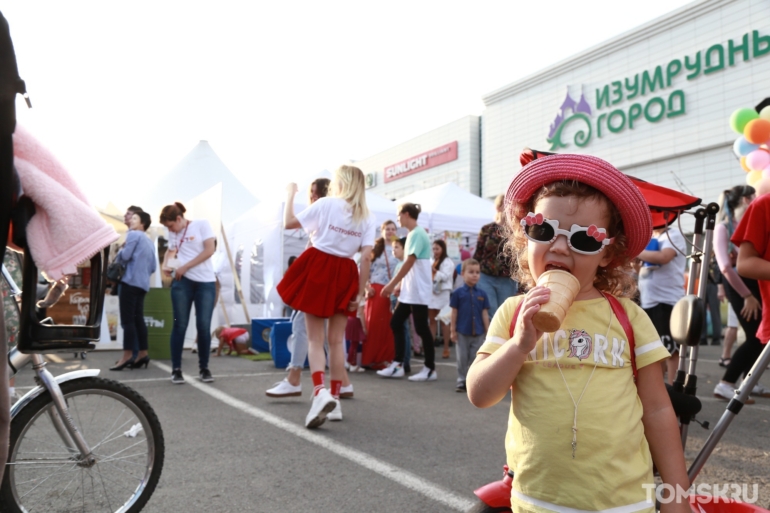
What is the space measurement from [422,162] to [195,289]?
31.4m

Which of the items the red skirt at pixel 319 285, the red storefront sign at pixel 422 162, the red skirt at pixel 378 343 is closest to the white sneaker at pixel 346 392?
the red skirt at pixel 319 285

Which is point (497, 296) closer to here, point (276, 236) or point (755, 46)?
point (276, 236)

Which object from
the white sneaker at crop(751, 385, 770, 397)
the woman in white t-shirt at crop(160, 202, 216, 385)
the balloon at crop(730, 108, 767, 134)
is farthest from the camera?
the woman in white t-shirt at crop(160, 202, 216, 385)

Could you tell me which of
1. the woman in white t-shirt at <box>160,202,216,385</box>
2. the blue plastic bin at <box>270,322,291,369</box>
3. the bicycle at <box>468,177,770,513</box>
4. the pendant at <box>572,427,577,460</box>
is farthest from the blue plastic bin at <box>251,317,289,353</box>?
the pendant at <box>572,427,577,460</box>

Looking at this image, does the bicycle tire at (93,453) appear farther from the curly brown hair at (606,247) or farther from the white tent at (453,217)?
the white tent at (453,217)

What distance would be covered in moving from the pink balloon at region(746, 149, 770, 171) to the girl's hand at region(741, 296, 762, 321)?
138 centimetres

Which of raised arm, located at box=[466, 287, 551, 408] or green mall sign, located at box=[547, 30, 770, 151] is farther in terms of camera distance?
green mall sign, located at box=[547, 30, 770, 151]

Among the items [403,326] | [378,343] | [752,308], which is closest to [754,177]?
[752,308]

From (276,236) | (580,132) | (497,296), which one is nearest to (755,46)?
(580,132)

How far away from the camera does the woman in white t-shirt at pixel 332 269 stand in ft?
14.4

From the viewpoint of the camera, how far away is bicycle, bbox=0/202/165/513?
2.28 m

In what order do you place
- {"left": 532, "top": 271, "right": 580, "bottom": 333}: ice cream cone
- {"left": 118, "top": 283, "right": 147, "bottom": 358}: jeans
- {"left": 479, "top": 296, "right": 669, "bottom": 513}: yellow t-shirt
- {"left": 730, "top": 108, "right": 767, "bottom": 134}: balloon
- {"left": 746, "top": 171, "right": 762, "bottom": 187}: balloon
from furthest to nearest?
{"left": 118, "top": 283, "right": 147, "bottom": 358}: jeans, {"left": 730, "top": 108, "right": 767, "bottom": 134}: balloon, {"left": 746, "top": 171, "right": 762, "bottom": 187}: balloon, {"left": 479, "top": 296, "right": 669, "bottom": 513}: yellow t-shirt, {"left": 532, "top": 271, "right": 580, "bottom": 333}: ice cream cone

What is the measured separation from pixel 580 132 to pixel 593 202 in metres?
26.0

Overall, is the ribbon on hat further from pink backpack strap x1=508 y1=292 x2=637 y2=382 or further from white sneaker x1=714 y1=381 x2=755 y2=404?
white sneaker x1=714 y1=381 x2=755 y2=404
